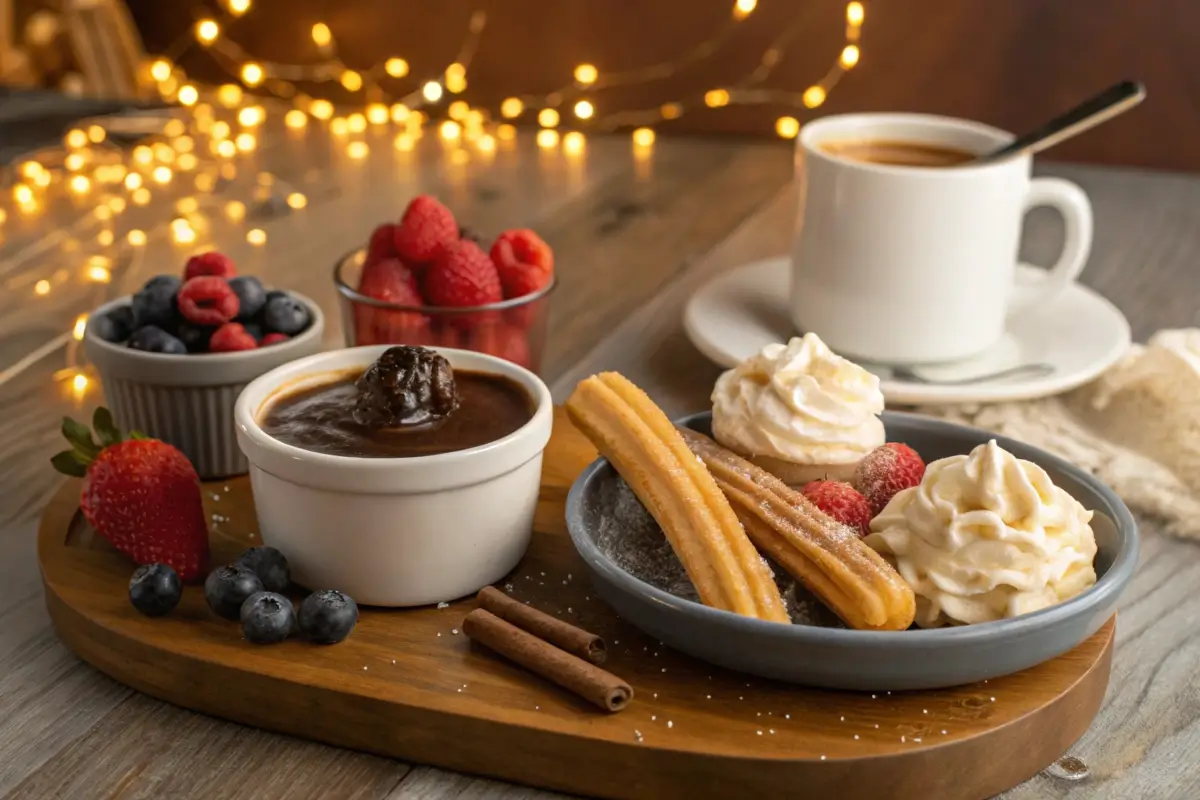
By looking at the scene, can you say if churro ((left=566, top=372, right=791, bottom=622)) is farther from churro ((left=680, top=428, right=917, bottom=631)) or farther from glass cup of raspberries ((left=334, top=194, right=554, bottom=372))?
glass cup of raspberries ((left=334, top=194, right=554, bottom=372))

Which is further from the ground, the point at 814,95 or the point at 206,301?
the point at 206,301

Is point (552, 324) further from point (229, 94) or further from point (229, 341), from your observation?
point (229, 94)

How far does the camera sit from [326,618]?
0.86 metres

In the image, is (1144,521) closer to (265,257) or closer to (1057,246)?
(1057,246)

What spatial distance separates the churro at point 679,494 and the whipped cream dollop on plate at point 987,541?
0.09 metres

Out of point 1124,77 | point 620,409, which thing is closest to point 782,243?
point 1124,77

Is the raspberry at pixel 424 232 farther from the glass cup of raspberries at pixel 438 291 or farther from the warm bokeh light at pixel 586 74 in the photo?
the warm bokeh light at pixel 586 74

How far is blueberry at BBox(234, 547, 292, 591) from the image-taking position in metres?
0.91

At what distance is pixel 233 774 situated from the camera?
789mm

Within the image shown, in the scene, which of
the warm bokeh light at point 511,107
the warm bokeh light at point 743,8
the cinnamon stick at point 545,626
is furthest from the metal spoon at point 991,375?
→ the warm bokeh light at point 511,107

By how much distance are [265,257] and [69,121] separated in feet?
2.10

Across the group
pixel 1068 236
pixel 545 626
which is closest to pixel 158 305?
pixel 545 626

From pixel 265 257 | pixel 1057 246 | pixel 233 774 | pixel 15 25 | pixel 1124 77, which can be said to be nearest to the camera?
pixel 233 774

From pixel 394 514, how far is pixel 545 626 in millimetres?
126
